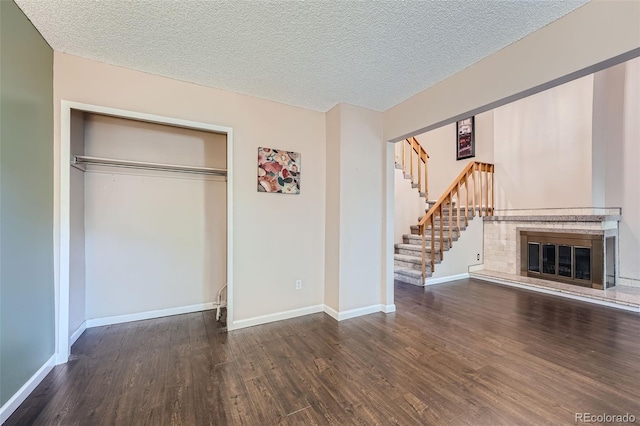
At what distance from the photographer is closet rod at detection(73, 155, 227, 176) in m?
2.49

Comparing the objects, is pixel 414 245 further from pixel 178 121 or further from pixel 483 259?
pixel 178 121

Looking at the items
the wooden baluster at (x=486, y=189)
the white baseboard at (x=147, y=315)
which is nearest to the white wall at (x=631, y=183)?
the wooden baluster at (x=486, y=189)

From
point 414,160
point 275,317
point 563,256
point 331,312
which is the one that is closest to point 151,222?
point 275,317

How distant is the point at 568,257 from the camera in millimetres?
4324

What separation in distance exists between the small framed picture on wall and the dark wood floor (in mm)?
4015

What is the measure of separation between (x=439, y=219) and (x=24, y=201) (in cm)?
582

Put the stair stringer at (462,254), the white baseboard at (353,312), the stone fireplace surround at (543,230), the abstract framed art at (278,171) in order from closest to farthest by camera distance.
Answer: the abstract framed art at (278,171), the white baseboard at (353,312), the stone fireplace surround at (543,230), the stair stringer at (462,254)

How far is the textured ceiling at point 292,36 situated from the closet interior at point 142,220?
87 cm

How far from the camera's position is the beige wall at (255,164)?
2.33m

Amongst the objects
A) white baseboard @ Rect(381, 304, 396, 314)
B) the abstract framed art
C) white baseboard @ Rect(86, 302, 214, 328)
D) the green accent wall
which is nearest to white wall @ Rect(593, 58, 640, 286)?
white baseboard @ Rect(381, 304, 396, 314)

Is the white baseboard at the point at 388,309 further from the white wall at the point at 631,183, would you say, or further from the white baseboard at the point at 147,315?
the white wall at the point at 631,183

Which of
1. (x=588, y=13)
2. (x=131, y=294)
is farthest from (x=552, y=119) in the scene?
(x=131, y=294)

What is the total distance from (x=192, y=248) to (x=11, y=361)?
1.73 m

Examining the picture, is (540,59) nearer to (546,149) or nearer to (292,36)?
(292,36)
